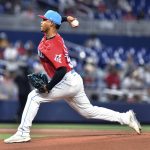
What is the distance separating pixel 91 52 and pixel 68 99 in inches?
428

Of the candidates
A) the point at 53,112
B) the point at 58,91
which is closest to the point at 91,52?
the point at 53,112

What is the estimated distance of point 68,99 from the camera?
895cm

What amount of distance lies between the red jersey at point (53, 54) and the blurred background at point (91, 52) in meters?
7.56

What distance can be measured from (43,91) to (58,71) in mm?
376

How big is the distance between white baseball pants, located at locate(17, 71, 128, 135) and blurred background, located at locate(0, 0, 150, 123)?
7.20 m

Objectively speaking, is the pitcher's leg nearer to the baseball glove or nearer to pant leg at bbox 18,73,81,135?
pant leg at bbox 18,73,81,135

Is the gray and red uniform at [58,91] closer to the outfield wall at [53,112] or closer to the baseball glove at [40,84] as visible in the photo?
the baseball glove at [40,84]

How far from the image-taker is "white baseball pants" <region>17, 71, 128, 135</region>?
332 inches

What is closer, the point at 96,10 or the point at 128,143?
the point at 128,143

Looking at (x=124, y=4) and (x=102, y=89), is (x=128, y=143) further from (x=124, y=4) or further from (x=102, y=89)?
(x=124, y=4)

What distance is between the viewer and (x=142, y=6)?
22.4 m

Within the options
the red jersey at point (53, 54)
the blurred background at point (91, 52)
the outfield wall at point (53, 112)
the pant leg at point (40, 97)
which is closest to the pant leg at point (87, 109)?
the pant leg at point (40, 97)

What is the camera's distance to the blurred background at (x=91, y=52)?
16969mm

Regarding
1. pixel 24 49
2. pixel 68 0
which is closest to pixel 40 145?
pixel 24 49
